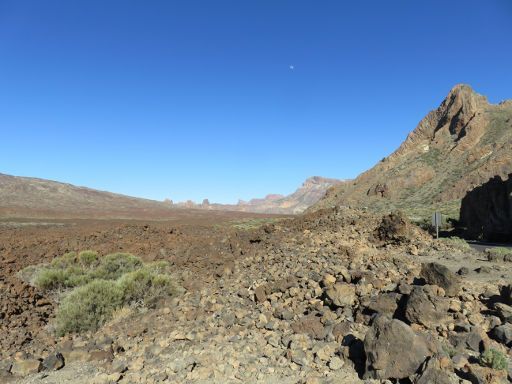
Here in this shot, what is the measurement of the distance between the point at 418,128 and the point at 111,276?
80.9 metres

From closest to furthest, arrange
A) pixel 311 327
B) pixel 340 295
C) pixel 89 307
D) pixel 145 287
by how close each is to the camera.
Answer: pixel 311 327 → pixel 340 295 → pixel 89 307 → pixel 145 287

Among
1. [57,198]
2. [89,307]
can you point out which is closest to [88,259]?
[89,307]

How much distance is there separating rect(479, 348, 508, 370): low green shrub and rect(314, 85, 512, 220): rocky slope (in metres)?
47.0

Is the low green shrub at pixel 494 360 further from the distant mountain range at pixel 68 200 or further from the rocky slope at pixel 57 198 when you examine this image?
the rocky slope at pixel 57 198

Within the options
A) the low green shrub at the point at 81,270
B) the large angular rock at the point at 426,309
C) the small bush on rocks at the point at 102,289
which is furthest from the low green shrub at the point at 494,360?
the low green shrub at the point at 81,270

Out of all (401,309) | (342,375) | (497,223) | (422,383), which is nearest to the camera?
(422,383)

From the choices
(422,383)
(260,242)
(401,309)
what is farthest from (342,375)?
(260,242)

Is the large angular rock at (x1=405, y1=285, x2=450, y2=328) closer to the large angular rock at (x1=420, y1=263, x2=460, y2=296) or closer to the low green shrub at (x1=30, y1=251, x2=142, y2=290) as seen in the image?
the large angular rock at (x1=420, y1=263, x2=460, y2=296)

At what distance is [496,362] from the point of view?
4691mm

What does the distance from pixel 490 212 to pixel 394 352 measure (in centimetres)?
2502

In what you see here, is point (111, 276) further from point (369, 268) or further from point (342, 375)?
point (342, 375)

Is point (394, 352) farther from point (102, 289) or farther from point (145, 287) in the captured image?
point (102, 289)

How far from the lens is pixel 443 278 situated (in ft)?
22.7

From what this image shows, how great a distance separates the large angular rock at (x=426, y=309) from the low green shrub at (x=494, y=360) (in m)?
0.91
